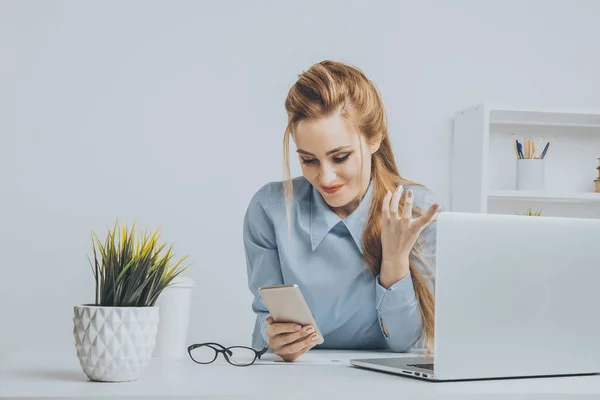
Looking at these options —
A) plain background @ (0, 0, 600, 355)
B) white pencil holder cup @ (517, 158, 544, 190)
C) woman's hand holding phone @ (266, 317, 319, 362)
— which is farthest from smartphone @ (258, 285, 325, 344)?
white pencil holder cup @ (517, 158, 544, 190)

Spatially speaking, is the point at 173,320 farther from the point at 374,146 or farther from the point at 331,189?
the point at 374,146

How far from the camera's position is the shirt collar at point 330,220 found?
6.41 feet

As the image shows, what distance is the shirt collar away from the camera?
1.95 meters

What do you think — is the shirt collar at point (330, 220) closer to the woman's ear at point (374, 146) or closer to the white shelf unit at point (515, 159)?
the woman's ear at point (374, 146)

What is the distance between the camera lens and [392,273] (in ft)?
5.65

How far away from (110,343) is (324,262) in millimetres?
907

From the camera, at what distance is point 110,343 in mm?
1112

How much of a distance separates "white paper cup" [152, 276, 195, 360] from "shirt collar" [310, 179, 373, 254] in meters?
0.46

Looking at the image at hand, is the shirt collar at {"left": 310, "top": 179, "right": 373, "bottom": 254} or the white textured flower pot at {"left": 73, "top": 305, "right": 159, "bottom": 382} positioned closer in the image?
the white textured flower pot at {"left": 73, "top": 305, "right": 159, "bottom": 382}

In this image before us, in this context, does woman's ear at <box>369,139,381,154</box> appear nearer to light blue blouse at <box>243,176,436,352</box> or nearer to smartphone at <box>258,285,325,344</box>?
light blue blouse at <box>243,176,436,352</box>

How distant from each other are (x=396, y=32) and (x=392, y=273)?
67.0 inches

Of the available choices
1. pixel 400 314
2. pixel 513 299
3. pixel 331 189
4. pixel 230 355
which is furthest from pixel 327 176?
pixel 513 299

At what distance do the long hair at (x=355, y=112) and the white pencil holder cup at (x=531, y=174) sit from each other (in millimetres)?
1123

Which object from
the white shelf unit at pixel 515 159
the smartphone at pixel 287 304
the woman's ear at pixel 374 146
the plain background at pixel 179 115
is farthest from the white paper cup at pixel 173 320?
the white shelf unit at pixel 515 159
